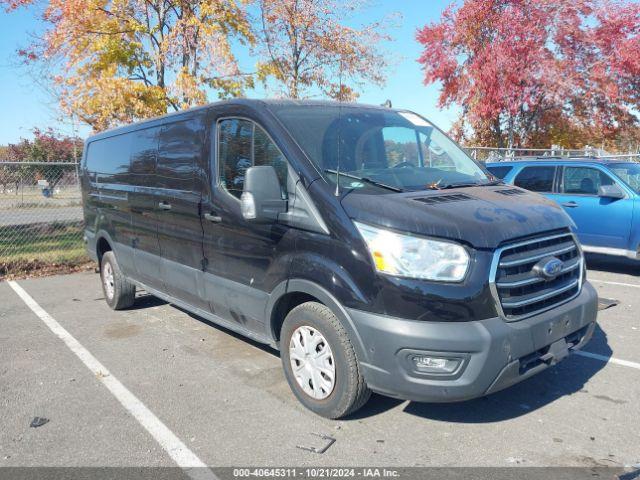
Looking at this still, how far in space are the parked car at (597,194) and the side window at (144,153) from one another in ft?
19.5

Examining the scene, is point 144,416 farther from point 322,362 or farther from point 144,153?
point 144,153

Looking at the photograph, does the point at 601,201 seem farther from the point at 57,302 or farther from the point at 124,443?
the point at 57,302

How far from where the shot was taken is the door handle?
4145 millimetres

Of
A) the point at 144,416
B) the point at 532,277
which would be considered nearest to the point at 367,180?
the point at 532,277

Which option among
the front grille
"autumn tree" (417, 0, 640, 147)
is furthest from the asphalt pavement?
"autumn tree" (417, 0, 640, 147)

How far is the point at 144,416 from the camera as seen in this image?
3.65 m

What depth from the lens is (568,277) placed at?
3547 millimetres

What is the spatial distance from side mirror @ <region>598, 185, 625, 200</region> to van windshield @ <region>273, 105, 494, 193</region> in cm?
429

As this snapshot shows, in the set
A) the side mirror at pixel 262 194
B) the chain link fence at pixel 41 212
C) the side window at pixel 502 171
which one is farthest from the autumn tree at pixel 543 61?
the side mirror at pixel 262 194

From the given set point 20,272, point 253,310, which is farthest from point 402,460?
point 20,272

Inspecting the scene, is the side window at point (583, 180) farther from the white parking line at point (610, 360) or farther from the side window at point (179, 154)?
the side window at point (179, 154)

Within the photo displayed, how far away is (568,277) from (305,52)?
9150mm

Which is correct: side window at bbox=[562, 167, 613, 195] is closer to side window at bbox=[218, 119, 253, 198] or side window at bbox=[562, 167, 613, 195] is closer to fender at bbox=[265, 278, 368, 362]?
side window at bbox=[218, 119, 253, 198]

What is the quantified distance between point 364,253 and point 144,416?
1960mm
